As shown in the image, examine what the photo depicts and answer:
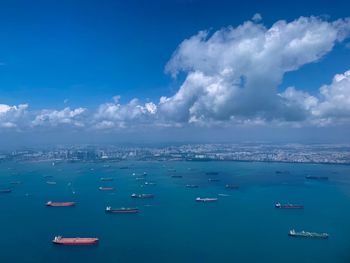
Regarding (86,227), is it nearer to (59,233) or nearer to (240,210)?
(59,233)

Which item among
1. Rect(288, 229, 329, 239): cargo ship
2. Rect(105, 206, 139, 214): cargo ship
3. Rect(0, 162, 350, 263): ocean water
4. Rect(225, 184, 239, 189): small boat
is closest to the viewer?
Rect(0, 162, 350, 263): ocean water

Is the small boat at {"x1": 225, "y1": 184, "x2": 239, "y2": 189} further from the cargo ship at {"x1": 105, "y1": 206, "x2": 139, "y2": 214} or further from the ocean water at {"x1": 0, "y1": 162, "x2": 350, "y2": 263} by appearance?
the cargo ship at {"x1": 105, "y1": 206, "x2": 139, "y2": 214}

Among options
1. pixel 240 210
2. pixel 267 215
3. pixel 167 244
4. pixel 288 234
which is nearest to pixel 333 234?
pixel 288 234

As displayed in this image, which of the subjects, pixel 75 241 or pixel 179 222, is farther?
pixel 179 222

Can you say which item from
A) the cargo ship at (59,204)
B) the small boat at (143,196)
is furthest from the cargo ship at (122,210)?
the small boat at (143,196)

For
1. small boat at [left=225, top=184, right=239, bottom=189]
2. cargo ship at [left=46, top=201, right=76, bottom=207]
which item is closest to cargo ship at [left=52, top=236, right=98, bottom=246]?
cargo ship at [left=46, top=201, right=76, bottom=207]

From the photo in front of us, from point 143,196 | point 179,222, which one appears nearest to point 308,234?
point 179,222

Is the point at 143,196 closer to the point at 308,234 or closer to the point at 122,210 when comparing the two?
the point at 122,210

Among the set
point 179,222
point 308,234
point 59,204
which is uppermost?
point 59,204
